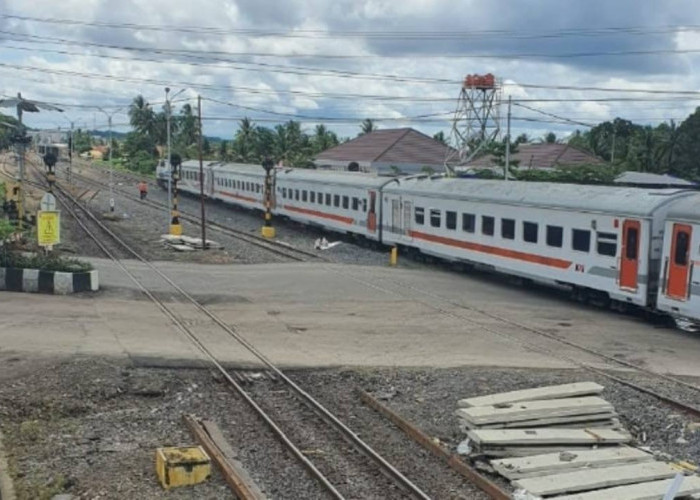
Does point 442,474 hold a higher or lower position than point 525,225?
lower

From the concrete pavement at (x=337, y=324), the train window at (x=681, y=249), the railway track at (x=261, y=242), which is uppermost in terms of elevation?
the train window at (x=681, y=249)

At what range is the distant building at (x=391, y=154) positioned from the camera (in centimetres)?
6562

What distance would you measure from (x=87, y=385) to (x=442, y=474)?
20.6 ft

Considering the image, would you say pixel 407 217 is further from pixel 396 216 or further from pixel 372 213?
pixel 372 213

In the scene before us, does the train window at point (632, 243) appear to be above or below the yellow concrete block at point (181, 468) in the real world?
above

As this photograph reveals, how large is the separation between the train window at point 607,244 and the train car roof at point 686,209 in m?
1.65

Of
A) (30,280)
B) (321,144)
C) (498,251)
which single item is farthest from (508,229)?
(321,144)

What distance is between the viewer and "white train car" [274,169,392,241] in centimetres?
3256

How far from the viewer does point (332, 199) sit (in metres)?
36.2

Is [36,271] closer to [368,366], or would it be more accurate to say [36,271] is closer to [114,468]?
[368,366]

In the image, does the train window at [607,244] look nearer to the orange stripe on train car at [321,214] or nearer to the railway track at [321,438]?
the railway track at [321,438]

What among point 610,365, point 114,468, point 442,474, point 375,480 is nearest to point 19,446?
point 114,468

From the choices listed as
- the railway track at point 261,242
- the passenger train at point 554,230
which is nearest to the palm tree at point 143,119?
the railway track at point 261,242

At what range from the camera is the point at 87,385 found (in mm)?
13211
